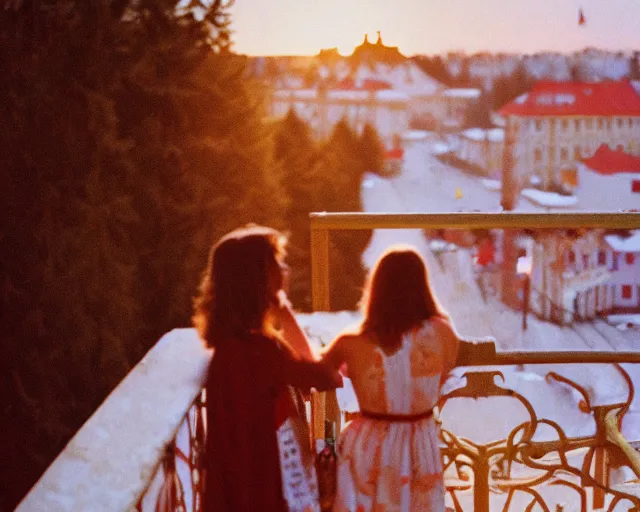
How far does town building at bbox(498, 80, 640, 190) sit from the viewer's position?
26875 mm

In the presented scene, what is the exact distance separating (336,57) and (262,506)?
28.2 metres

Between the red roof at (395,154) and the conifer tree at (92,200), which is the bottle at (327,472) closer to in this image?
the conifer tree at (92,200)

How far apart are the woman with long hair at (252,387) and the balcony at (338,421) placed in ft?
0.24

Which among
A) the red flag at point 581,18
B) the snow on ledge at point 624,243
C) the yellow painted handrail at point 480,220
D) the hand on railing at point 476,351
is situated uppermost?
the red flag at point 581,18

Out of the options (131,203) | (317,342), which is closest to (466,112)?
(131,203)

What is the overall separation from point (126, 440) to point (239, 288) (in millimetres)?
416

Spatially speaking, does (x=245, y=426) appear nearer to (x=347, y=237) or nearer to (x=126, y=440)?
(x=126, y=440)

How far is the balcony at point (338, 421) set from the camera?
1292 millimetres

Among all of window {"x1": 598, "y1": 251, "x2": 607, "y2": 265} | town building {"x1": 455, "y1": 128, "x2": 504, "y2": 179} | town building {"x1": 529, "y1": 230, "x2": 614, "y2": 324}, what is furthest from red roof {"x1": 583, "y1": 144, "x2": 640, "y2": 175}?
window {"x1": 598, "y1": 251, "x2": 607, "y2": 265}

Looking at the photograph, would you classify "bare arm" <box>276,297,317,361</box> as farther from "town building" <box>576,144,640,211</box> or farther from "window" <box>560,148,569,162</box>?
"window" <box>560,148,569,162</box>

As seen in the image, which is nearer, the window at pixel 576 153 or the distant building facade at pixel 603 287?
the distant building facade at pixel 603 287

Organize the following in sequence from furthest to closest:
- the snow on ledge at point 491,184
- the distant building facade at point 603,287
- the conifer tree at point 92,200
→ the snow on ledge at point 491,184 < the conifer tree at point 92,200 < the distant building facade at point 603,287

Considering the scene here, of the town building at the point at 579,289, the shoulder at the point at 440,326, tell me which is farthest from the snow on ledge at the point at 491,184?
the shoulder at the point at 440,326

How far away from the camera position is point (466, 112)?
1167 inches
